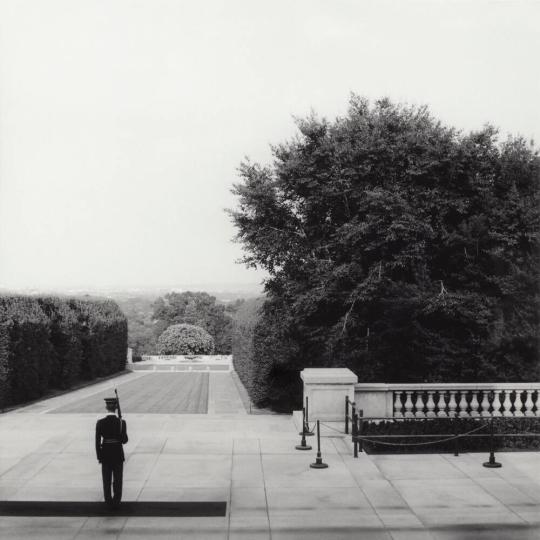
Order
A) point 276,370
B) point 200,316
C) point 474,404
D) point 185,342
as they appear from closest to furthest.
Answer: point 474,404
point 276,370
point 185,342
point 200,316

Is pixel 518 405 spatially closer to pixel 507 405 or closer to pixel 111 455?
pixel 507 405

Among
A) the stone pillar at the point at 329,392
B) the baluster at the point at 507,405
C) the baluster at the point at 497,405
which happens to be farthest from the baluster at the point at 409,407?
the baluster at the point at 507,405

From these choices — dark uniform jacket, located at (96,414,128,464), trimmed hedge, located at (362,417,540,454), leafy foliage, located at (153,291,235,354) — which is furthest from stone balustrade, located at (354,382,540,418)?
leafy foliage, located at (153,291,235,354)

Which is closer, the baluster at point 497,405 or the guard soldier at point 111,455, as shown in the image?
the guard soldier at point 111,455

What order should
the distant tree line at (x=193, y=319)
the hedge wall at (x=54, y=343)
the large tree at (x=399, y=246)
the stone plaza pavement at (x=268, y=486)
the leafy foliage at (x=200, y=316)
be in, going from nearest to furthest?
the stone plaza pavement at (x=268, y=486) → the large tree at (x=399, y=246) → the hedge wall at (x=54, y=343) → the leafy foliage at (x=200, y=316) → the distant tree line at (x=193, y=319)

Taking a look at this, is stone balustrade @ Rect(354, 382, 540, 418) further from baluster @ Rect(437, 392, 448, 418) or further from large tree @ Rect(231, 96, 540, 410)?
large tree @ Rect(231, 96, 540, 410)

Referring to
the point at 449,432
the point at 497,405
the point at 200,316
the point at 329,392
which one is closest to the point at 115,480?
the point at 329,392

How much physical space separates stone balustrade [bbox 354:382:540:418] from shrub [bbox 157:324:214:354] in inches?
2929

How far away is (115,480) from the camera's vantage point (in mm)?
10312

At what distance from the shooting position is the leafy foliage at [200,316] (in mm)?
112912

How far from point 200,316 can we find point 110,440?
108 metres

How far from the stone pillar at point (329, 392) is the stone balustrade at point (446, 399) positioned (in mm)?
314

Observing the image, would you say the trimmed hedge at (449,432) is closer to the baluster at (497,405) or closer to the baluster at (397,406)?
the baluster at (497,405)

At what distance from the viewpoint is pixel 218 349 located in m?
110
